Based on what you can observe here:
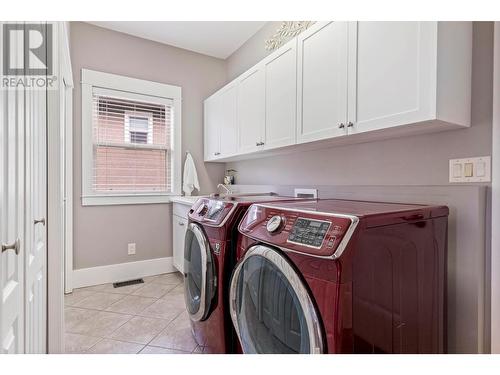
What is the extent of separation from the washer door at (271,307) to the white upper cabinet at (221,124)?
5.35ft

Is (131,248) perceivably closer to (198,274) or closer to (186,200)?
(186,200)

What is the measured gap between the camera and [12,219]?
0.81m

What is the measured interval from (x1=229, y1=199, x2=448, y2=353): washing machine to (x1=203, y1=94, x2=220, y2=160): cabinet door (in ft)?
6.23

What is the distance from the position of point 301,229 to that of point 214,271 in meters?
0.68

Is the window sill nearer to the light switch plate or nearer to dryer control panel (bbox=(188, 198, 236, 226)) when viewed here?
dryer control panel (bbox=(188, 198, 236, 226))

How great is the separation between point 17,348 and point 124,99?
2.61m

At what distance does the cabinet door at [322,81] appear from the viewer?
5.09 ft

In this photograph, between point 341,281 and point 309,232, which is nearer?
point 341,281

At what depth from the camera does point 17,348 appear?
2.88ft

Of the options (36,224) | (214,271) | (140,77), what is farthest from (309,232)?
(140,77)

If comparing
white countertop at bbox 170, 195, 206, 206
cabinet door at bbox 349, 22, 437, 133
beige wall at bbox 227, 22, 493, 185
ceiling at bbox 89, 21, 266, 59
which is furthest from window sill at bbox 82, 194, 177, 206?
cabinet door at bbox 349, 22, 437, 133

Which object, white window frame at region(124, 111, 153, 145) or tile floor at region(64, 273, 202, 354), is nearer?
tile floor at region(64, 273, 202, 354)

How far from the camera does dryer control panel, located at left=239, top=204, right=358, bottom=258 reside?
0.90 metres

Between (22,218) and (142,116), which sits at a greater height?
(142,116)
